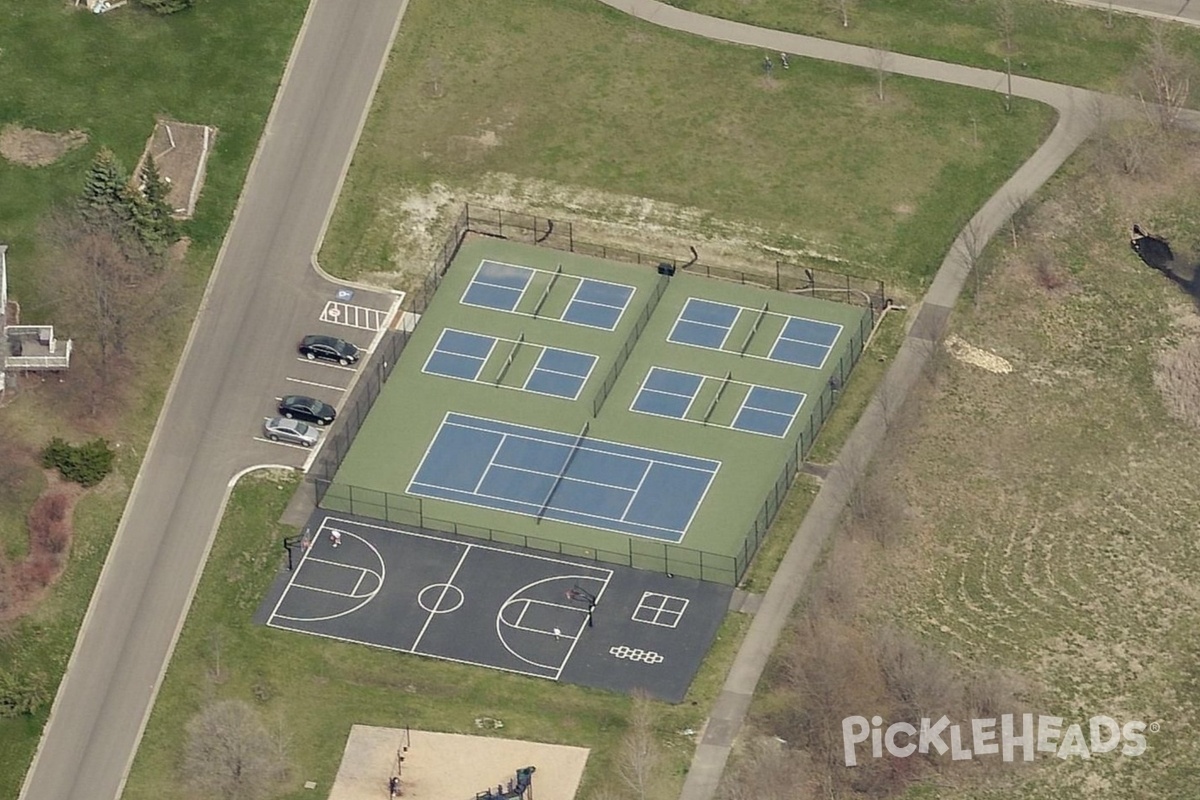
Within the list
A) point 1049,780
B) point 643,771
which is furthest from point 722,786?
point 1049,780

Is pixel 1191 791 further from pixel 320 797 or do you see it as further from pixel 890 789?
pixel 320 797

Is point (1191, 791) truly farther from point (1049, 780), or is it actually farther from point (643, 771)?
point (643, 771)

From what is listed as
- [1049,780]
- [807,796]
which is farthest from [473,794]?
[1049,780]

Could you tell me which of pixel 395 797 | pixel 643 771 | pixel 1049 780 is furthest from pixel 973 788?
pixel 395 797

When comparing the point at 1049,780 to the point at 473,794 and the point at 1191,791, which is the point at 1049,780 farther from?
the point at 473,794

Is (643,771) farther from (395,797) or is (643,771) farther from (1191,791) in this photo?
(1191,791)

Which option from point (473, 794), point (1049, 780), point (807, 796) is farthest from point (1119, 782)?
point (473, 794)
